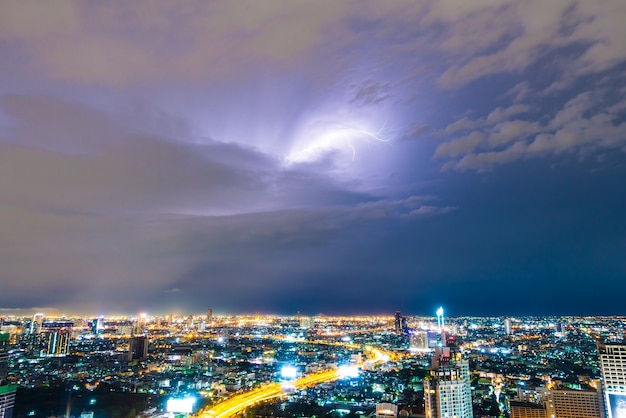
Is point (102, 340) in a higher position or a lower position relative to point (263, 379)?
higher

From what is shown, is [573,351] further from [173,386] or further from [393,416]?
[173,386]

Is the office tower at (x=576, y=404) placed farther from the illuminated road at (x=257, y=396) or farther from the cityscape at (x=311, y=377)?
the illuminated road at (x=257, y=396)

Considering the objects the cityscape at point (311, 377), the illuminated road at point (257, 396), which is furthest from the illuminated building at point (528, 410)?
the illuminated road at point (257, 396)

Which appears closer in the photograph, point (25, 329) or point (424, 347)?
point (424, 347)

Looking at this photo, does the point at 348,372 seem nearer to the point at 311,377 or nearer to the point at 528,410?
the point at 311,377

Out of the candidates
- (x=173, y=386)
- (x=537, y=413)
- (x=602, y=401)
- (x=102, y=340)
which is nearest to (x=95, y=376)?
(x=173, y=386)

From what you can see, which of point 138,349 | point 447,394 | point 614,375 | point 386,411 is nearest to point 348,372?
→ point 386,411
